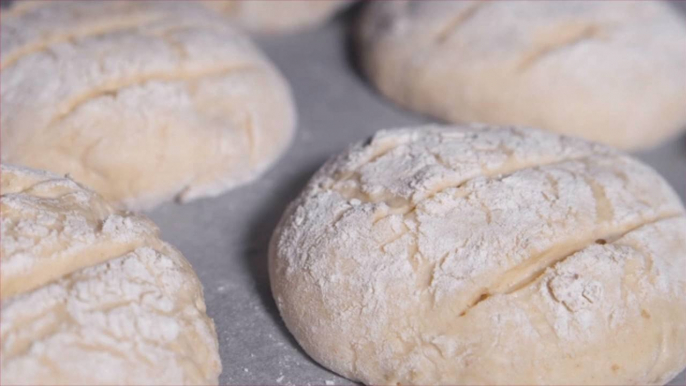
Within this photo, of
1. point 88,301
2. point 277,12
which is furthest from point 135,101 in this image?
point 277,12

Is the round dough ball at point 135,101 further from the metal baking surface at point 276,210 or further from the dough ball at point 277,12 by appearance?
the dough ball at point 277,12

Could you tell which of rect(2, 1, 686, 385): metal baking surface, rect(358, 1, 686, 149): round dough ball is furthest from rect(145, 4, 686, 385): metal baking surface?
rect(358, 1, 686, 149): round dough ball

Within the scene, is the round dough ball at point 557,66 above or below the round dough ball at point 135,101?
above

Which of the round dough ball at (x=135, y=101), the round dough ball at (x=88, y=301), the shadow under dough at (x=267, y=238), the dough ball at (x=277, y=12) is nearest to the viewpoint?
the round dough ball at (x=88, y=301)

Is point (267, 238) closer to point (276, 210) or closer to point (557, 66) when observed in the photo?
point (276, 210)

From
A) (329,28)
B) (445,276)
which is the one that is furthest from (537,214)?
(329,28)

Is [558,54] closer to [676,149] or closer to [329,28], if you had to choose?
[676,149]

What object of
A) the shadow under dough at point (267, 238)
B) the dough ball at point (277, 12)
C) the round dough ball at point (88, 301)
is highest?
the round dough ball at point (88, 301)

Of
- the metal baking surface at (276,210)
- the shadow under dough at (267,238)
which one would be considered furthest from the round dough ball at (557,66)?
the shadow under dough at (267,238)
